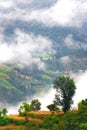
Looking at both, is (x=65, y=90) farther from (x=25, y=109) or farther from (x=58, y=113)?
(x=25, y=109)

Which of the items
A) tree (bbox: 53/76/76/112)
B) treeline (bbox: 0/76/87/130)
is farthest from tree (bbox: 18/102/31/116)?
tree (bbox: 53/76/76/112)

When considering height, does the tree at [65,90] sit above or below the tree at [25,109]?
above

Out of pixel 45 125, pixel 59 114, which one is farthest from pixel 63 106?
pixel 45 125

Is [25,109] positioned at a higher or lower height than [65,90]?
lower

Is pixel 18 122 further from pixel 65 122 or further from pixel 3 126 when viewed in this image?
pixel 65 122

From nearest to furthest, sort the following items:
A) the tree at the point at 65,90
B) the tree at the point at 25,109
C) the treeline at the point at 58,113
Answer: the treeline at the point at 58,113
the tree at the point at 65,90
the tree at the point at 25,109

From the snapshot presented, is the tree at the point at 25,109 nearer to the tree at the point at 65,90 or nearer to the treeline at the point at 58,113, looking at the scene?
the treeline at the point at 58,113

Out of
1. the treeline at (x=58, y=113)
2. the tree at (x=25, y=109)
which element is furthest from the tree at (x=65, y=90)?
the tree at (x=25, y=109)

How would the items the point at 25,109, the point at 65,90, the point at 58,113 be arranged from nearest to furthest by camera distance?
the point at 65,90 < the point at 58,113 < the point at 25,109

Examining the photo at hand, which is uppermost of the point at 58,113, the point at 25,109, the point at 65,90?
the point at 65,90

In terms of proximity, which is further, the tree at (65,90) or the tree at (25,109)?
the tree at (25,109)

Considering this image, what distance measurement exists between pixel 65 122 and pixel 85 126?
7.13 meters

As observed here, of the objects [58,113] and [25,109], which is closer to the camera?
[58,113]

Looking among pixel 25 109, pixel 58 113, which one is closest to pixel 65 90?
pixel 58 113
